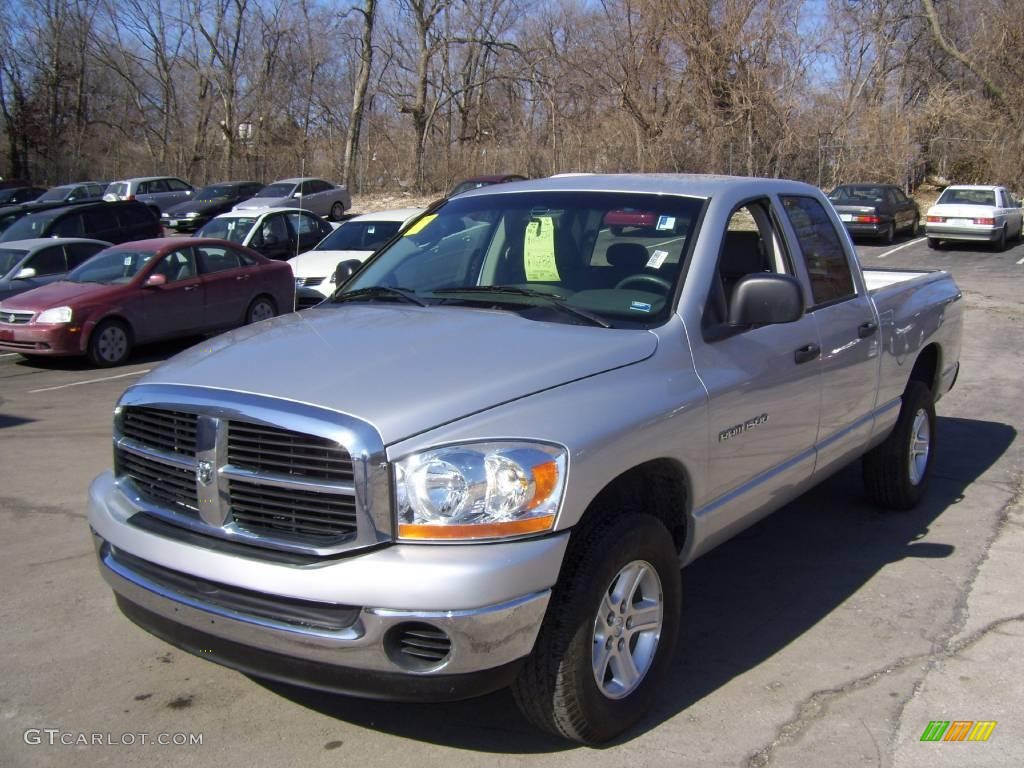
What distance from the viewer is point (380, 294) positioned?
4.61 metres

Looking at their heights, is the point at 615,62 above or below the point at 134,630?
above

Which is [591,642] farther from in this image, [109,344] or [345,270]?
[109,344]

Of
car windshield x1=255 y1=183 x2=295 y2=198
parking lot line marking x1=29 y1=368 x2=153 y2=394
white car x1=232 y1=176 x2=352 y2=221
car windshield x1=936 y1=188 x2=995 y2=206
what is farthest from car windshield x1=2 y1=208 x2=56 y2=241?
car windshield x1=936 y1=188 x2=995 y2=206

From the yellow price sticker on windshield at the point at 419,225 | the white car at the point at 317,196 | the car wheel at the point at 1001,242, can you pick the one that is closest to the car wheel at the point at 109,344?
the yellow price sticker on windshield at the point at 419,225

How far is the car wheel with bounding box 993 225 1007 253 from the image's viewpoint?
25384 millimetres

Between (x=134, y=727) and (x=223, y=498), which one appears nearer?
(x=223, y=498)

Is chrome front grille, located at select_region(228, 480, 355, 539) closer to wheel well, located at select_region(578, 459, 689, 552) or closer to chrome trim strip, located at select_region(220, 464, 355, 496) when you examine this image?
chrome trim strip, located at select_region(220, 464, 355, 496)

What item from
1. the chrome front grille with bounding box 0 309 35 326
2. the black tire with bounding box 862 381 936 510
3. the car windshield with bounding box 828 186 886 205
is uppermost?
the car windshield with bounding box 828 186 886 205

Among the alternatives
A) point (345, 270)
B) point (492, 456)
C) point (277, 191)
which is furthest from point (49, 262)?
point (277, 191)

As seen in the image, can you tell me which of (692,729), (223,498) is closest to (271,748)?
(223,498)

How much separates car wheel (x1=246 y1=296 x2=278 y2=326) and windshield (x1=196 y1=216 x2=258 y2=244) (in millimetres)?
2942

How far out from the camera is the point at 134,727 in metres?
3.73

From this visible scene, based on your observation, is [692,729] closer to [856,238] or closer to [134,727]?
[134,727]

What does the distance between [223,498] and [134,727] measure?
1.05 metres
